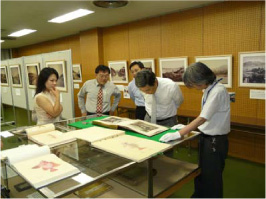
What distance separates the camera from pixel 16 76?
16.5 feet

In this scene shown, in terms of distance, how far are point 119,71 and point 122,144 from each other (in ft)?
13.6

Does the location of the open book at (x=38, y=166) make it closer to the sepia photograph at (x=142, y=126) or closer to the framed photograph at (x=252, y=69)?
the sepia photograph at (x=142, y=126)

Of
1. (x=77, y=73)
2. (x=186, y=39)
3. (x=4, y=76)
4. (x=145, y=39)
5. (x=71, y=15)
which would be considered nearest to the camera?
(x=186, y=39)

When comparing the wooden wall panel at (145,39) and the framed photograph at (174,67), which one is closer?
the framed photograph at (174,67)

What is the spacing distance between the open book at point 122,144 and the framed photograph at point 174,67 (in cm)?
286

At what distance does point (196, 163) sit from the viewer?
172 cm

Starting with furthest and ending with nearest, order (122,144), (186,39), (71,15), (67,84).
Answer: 1. (71,15)
2. (186,39)
3. (67,84)
4. (122,144)

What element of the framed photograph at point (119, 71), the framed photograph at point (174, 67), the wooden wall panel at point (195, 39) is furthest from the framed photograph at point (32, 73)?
the framed photograph at point (174, 67)

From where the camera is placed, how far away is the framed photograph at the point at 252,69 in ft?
11.0

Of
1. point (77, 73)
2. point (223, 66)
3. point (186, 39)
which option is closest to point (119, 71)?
point (77, 73)

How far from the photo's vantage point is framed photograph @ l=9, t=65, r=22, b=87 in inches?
193

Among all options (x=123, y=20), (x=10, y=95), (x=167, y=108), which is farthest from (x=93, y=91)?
(x=10, y=95)

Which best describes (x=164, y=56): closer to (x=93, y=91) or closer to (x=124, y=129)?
(x=93, y=91)

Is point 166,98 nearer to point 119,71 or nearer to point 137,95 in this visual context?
point 137,95
